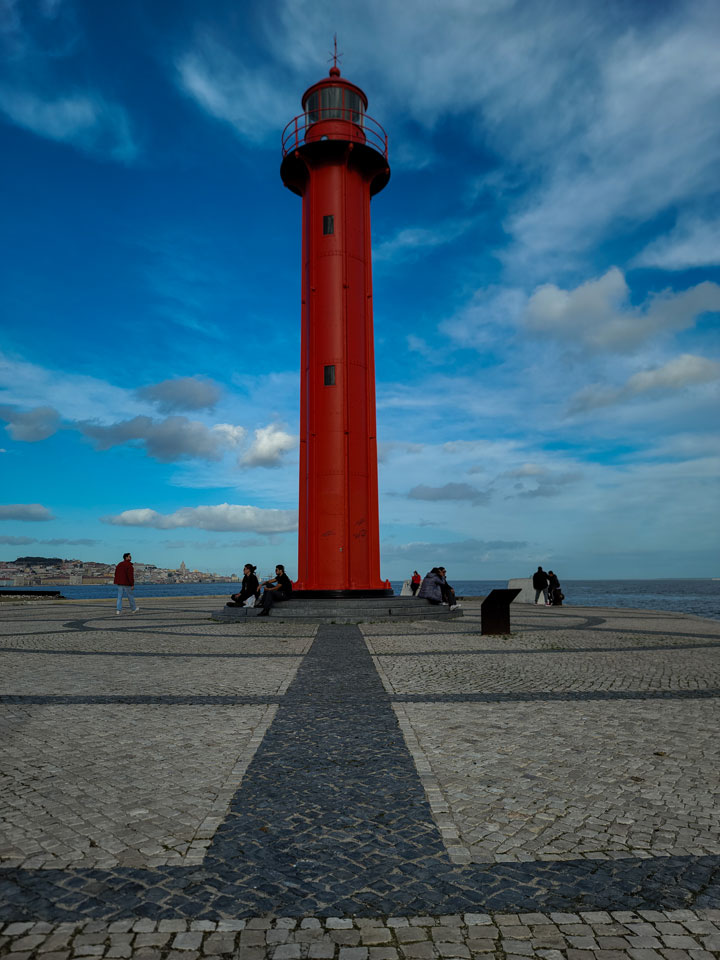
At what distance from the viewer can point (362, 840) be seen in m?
3.12

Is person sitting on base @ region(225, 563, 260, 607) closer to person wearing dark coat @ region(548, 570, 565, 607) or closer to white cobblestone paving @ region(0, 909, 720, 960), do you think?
person wearing dark coat @ region(548, 570, 565, 607)

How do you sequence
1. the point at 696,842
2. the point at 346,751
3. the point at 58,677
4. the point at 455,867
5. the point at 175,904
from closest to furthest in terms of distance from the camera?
the point at 175,904, the point at 455,867, the point at 696,842, the point at 346,751, the point at 58,677

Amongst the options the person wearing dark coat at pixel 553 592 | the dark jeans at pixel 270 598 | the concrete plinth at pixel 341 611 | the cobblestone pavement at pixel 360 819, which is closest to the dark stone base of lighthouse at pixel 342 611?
the concrete plinth at pixel 341 611

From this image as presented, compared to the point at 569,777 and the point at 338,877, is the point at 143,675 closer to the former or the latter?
the point at 569,777

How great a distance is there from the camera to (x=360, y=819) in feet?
11.1

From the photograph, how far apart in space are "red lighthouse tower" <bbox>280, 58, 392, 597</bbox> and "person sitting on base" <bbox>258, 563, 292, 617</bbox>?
0.94 meters

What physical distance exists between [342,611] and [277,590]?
1985mm

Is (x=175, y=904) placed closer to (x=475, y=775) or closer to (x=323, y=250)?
(x=475, y=775)

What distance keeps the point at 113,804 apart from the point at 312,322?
55.4 feet

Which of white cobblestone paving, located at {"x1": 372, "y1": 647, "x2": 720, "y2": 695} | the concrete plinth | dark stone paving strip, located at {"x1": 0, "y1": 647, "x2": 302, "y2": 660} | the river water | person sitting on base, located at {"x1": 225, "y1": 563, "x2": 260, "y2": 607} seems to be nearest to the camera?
white cobblestone paving, located at {"x1": 372, "y1": 647, "x2": 720, "y2": 695}

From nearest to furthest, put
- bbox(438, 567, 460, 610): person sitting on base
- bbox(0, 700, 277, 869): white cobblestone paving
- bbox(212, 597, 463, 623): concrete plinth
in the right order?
1. bbox(0, 700, 277, 869): white cobblestone paving
2. bbox(212, 597, 463, 623): concrete plinth
3. bbox(438, 567, 460, 610): person sitting on base

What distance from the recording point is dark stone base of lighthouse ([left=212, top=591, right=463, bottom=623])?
1633cm

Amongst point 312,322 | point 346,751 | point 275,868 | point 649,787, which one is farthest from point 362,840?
point 312,322

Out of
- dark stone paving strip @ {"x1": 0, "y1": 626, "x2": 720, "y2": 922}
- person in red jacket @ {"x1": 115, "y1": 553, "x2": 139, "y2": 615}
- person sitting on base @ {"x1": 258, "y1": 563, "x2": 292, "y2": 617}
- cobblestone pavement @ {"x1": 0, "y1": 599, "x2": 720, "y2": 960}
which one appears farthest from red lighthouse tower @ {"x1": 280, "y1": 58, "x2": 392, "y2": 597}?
dark stone paving strip @ {"x1": 0, "y1": 626, "x2": 720, "y2": 922}
